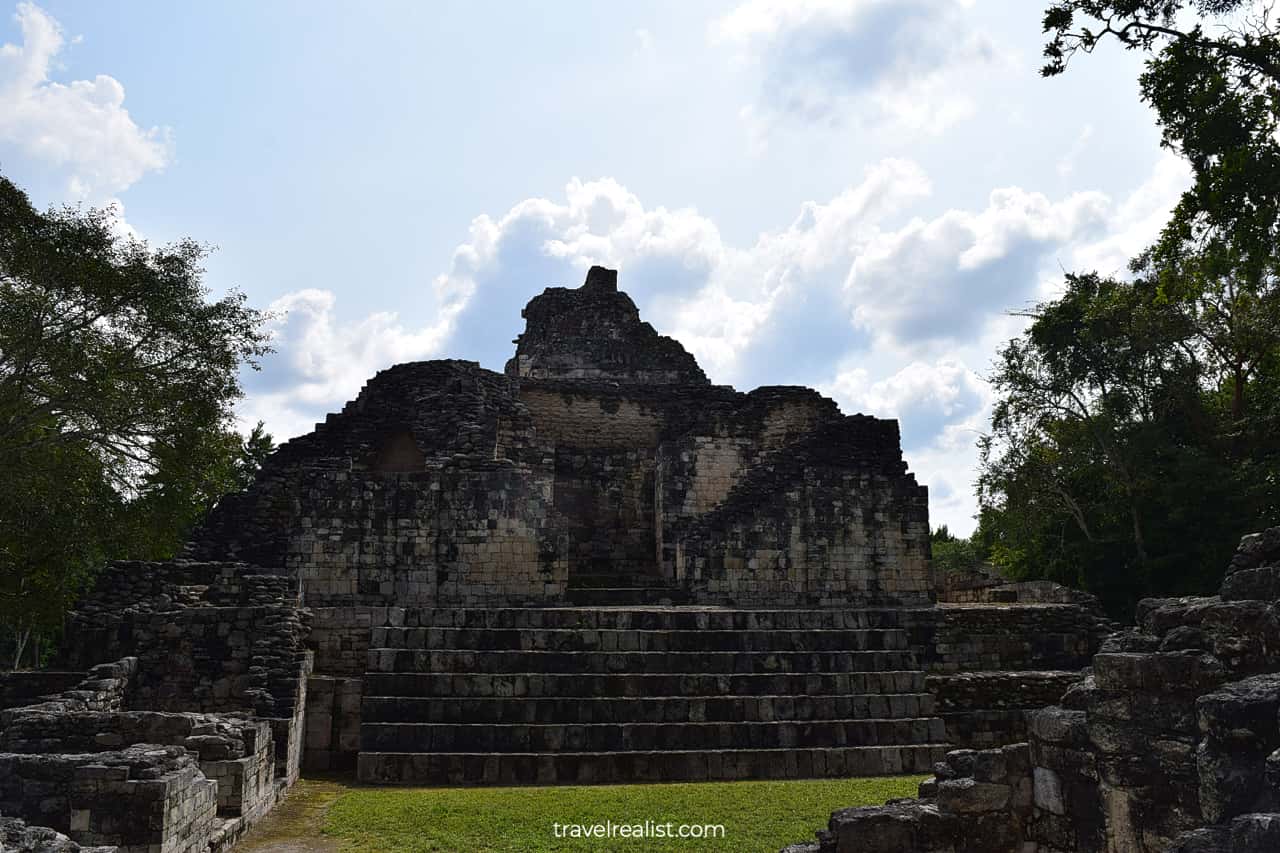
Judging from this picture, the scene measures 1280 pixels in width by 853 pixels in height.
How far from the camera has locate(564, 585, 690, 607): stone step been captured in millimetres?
16797

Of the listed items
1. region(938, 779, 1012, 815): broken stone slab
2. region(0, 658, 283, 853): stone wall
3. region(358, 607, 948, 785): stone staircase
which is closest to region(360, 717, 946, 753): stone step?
region(358, 607, 948, 785): stone staircase

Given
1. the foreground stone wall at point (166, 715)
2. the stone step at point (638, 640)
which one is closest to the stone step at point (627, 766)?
the foreground stone wall at point (166, 715)

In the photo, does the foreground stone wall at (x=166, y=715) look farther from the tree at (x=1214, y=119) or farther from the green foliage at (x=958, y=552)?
the green foliage at (x=958, y=552)

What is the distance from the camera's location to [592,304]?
28.0 metres

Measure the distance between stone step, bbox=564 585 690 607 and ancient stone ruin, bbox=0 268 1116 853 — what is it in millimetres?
66

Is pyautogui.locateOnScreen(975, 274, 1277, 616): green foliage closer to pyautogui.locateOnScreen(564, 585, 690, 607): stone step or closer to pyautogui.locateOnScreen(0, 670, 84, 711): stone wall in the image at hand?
pyautogui.locateOnScreen(564, 585, 690, 607): stone step

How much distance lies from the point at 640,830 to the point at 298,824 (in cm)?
330

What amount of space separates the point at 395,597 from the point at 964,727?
29.6 feet

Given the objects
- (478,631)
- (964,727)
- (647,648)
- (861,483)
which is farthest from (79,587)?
(964,727)

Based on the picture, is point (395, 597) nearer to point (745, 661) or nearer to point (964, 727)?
point (745, 661)

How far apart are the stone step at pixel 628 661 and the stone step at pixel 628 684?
0.13m

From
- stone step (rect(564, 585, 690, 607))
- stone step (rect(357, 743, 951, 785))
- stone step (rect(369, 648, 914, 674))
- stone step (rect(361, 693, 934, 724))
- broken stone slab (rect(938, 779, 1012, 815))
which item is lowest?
stone step (rect(357, 743, 951, 785))

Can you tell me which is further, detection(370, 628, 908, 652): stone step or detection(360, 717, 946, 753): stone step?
detection(370, 628, 908, 652): stone step

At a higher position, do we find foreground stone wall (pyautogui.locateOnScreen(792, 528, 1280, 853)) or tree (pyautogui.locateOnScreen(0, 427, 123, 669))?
tree (pyautogui.locateOnScreen(0, 427, 123, 669))
